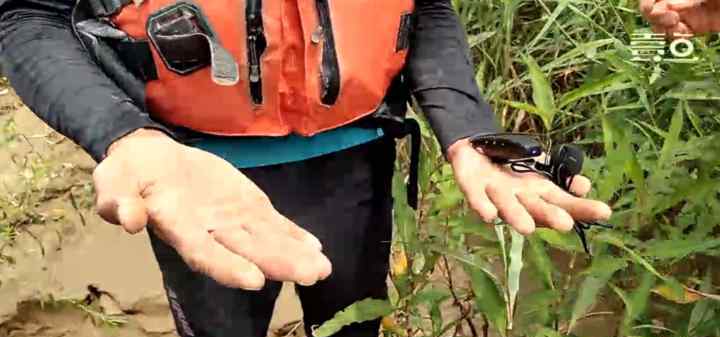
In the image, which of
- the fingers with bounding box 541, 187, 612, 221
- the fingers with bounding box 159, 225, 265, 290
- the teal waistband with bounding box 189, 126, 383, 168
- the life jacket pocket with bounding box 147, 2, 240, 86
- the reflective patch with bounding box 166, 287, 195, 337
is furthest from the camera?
the reflective patch with bounding box 166, 287, 195, 337

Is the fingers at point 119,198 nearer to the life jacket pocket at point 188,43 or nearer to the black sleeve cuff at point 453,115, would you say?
the life jacket pocket at point 188,43

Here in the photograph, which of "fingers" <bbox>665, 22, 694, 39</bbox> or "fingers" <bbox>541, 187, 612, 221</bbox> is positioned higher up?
"fingers" <bbox>665, 22, 694, 39</bbox>

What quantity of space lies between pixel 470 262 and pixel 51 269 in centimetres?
165

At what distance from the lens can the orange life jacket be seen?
1.26 meters

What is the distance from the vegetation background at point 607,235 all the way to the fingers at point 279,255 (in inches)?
15.6

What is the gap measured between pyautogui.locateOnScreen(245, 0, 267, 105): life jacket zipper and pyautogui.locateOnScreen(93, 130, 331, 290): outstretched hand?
239 mm

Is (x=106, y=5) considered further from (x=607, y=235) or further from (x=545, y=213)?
(x=607, y=235)

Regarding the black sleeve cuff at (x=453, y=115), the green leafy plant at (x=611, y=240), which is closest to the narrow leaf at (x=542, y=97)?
the green leafy plant at (x=611, y=240)

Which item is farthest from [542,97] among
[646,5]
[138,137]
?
[138,137]

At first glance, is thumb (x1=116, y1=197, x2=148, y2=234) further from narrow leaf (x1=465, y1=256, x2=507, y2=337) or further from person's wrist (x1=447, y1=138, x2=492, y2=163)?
narrow leaf (x1=465, y1=256, x2=507, y2=337)

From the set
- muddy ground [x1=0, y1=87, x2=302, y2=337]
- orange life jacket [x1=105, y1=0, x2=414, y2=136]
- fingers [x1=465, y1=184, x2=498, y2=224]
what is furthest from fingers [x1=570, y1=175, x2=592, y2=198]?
muddy ground [x1=0, y1=87, x2=302, y2=337]

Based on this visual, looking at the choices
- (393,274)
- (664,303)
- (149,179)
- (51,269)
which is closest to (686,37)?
(664,303)

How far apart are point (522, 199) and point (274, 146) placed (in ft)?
1.30

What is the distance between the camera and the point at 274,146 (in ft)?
4.54
